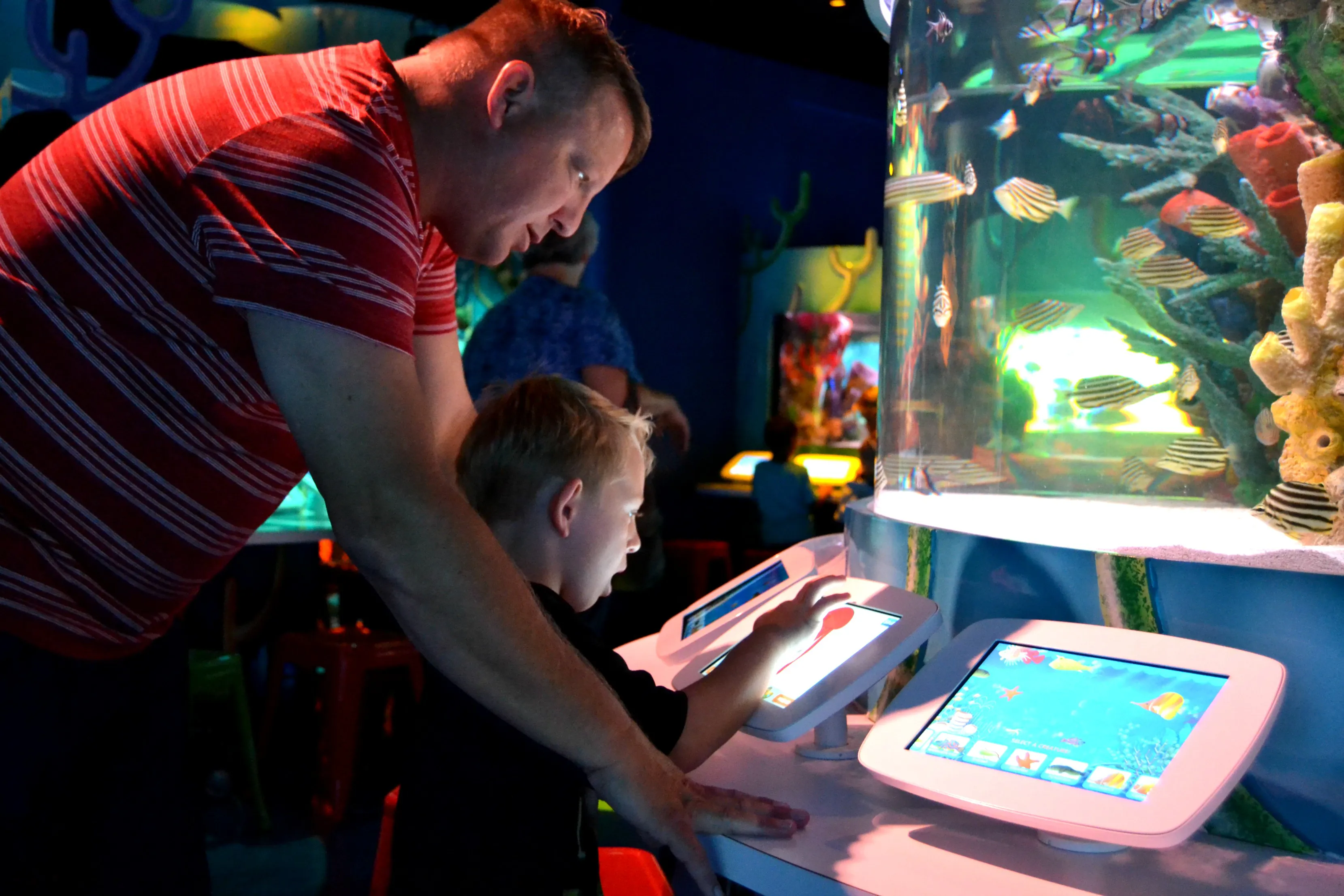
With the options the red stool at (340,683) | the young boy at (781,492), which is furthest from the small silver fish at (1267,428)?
the young boy at (781,492)

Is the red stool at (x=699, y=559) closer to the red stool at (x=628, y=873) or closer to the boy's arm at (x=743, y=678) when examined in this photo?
the red stool at (x=628, y=873)

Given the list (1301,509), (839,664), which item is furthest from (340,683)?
(1301,509)

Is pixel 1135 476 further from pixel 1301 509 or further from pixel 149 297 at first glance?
pixel 149 297

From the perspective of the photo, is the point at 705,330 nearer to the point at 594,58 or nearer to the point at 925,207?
the point at 925,207

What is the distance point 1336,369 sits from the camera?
126 centimetres

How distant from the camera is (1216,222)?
73.3 inches

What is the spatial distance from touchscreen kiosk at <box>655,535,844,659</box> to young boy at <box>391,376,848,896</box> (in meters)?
0.21

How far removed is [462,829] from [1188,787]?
30.4 inches

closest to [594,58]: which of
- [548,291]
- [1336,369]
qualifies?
[1336,369]

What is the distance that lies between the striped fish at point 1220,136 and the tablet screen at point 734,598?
3.84 feet

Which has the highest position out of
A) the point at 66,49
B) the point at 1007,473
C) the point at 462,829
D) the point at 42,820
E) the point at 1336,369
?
the point at 66,49

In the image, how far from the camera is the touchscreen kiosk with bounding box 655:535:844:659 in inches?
60.0

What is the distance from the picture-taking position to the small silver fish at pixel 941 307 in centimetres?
194

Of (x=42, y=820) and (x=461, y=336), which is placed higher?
(x=461, y=336)
